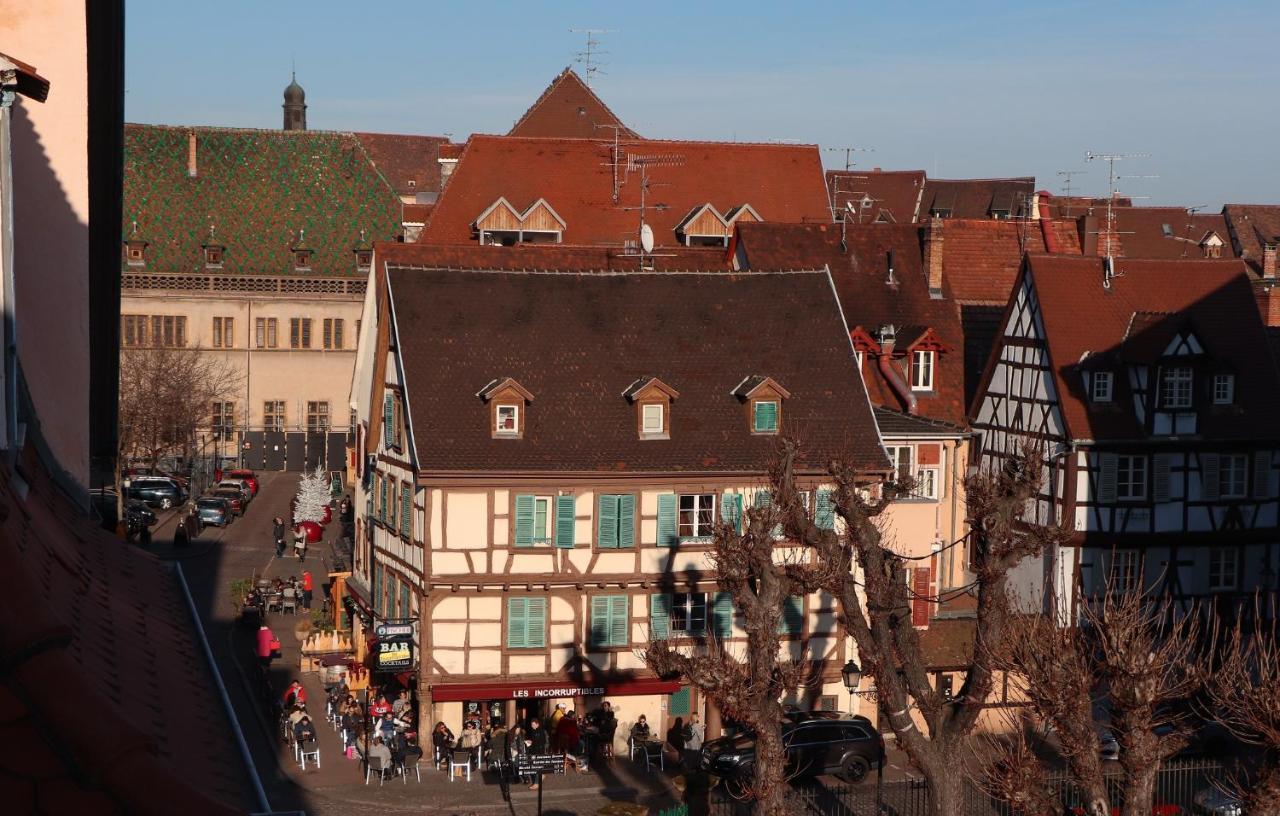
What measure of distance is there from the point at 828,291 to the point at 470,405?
30.9 ft

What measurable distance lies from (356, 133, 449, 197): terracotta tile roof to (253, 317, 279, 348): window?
14424 millimetres

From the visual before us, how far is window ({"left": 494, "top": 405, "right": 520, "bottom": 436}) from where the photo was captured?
37.1 metres

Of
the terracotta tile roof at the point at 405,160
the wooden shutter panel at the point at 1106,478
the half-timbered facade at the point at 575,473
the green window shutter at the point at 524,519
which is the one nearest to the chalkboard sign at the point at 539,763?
the half-timbered facade at the point at 575,473

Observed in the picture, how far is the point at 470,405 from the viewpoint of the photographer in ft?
122

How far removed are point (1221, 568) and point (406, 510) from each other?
19611 millimetres

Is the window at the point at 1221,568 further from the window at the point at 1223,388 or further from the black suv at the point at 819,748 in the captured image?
the black suv at the point at 819,748

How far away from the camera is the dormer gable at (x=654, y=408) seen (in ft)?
124

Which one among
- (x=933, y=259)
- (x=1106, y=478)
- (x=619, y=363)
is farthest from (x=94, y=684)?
(x=933, y=259)

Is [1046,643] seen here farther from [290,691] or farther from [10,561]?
[10,561]

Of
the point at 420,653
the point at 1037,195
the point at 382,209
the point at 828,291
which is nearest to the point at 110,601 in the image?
the point at 420,653

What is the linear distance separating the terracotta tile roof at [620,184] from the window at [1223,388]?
64.3 ft

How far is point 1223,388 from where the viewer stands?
4300 cm

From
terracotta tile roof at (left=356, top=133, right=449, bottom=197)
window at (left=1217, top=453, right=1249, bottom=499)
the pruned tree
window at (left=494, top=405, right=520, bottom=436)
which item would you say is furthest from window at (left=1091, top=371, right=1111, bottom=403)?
terracotta tile roof at (left=356, top=133, right=449, bottom=197)

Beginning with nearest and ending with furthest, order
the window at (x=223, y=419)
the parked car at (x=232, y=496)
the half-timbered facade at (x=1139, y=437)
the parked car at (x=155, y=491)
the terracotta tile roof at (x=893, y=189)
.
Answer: the half-timbered facade at (x=1139, y=437)
the parked car at (x=155, y=491)
the parked car at (x=232, y=496)
the window at (x=223, y=419)
the terracotta tile roof at (x=893, y=189)
